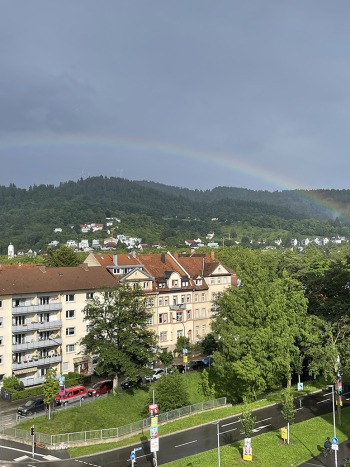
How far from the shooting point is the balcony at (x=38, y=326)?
72006 mm

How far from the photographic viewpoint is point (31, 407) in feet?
186

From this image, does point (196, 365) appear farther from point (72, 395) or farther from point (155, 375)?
point (72, 395)

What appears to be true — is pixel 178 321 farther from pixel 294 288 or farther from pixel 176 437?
pixel 176 437

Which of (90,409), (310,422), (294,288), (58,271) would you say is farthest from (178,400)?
(58,271)

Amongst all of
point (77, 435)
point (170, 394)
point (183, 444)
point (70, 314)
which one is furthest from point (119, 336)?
point (183, 444)

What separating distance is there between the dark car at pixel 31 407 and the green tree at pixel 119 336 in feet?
26.6

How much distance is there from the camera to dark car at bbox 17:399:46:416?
184ft

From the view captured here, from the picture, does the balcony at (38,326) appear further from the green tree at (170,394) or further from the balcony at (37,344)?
the green tree at (170,394)

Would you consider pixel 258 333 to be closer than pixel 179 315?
Yes

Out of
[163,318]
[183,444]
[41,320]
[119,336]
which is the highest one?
[41,320]

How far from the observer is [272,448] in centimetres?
4344

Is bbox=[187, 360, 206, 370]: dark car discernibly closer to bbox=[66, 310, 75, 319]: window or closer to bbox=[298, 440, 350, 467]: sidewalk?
bbox=[66, 310, 75, 319]: window

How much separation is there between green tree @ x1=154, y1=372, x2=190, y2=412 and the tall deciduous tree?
6.22 metres

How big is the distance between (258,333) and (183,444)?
59.4ft
